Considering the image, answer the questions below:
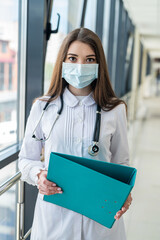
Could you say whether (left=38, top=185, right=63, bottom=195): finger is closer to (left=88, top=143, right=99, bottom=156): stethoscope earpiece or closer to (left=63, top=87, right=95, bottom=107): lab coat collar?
(left=88, top=143, right=99, bottom=156): stethoscope earpiece

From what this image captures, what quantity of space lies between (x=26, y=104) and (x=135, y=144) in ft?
14.4

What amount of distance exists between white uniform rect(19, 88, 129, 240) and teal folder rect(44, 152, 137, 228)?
0.07 metres

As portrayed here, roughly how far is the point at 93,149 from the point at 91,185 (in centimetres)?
15

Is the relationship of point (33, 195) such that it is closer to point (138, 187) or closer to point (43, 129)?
point (43, 129)

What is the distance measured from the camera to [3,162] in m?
1.63

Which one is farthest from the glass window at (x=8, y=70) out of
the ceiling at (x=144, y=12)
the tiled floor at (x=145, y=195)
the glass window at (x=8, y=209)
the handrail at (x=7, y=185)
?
the ceiling at (x=144, y=12)

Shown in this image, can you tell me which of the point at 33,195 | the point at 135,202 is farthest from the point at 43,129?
the point at 135,202

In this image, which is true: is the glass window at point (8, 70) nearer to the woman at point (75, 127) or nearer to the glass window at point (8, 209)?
the glass window at point (8, 209)

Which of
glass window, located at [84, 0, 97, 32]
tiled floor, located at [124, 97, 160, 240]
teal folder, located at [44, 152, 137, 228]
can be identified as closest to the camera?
teal folder, located at [44, 152, 137, 228]

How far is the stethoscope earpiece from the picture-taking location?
1.18 meters

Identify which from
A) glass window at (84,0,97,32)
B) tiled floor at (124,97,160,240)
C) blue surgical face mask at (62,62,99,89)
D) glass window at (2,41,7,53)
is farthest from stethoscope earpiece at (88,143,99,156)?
glass window at (84,0,97,32)

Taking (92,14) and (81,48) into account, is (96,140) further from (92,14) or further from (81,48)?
(92,14)

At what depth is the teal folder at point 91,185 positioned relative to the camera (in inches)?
41.7

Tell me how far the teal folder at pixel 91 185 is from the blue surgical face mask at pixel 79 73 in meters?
0.33
